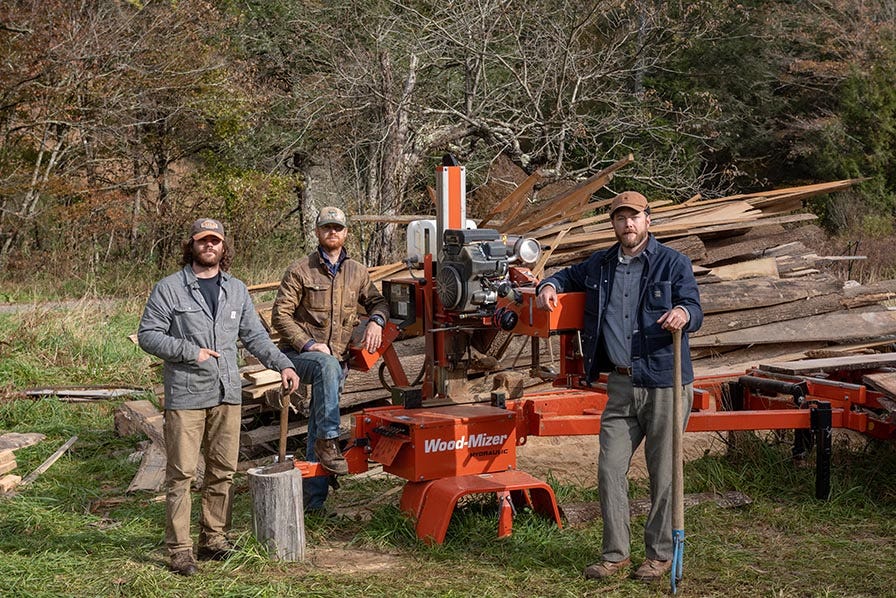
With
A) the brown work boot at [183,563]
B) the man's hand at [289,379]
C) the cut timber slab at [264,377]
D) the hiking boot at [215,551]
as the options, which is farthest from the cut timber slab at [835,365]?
the brown work boot at [183,563]

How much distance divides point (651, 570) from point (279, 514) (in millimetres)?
1954

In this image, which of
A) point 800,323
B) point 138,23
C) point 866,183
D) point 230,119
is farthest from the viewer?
point 866,183

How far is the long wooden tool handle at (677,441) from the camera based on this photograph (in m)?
4.95

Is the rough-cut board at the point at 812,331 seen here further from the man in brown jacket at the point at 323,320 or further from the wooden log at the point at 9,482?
the wooden log at the point at 9,482

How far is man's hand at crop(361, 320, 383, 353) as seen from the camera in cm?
643

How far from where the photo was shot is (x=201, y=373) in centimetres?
531

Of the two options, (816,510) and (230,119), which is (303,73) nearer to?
(230,119)

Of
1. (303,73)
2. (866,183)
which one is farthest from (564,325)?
(866,183)

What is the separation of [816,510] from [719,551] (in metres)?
1.14

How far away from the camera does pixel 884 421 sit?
21.0ft

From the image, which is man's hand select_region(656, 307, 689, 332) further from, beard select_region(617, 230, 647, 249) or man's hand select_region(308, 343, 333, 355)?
man's hand select_region(308, 343, 333, 355)

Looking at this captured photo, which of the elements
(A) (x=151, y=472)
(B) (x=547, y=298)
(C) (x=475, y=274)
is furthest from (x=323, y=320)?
(A) (x=151, y=472)

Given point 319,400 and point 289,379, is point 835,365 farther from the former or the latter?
point 289,379

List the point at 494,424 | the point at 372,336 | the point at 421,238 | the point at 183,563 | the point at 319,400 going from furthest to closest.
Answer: the point at 421,238 < the point at 372,336 < the point at 319,400 < the point at 494,424 < the point at 183,563
